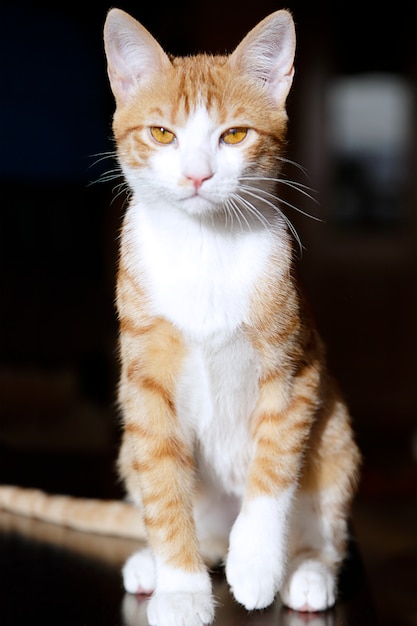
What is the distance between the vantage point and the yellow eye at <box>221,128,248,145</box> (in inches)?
32.9

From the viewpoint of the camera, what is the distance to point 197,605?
838 millimetres

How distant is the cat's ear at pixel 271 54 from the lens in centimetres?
84

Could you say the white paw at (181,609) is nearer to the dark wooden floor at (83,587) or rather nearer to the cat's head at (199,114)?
the dark wooden floor at (83,587)

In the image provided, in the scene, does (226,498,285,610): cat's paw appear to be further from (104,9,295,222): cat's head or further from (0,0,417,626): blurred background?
(0,0,417,626): blurred background

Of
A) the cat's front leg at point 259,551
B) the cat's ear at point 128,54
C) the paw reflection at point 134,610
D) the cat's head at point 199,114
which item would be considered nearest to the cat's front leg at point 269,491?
the cat's front leg at point 259,551

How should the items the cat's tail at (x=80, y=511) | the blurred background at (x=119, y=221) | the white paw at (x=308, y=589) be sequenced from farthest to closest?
1. the blurred background at (x=119, y=221)
2. the cat's tail at (x=80, y=511)
3. the white paw at (x=308, y=589)

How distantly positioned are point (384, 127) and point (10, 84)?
7.17 ft

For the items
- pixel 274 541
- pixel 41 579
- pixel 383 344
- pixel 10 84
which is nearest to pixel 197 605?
pixel 274 541

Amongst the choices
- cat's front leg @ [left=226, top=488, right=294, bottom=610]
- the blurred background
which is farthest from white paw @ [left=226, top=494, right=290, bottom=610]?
the blurred background

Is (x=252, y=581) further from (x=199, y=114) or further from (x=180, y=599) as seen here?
(x=199, y=114)

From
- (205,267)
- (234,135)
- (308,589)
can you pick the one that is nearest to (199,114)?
(234,135)

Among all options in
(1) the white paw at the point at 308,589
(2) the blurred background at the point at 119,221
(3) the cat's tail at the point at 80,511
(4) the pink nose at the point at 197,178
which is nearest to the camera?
(4) the pink nose at the point at 197,178

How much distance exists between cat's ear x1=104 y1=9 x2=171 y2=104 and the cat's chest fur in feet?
0.46

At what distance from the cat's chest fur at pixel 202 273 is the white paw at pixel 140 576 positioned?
294mm
